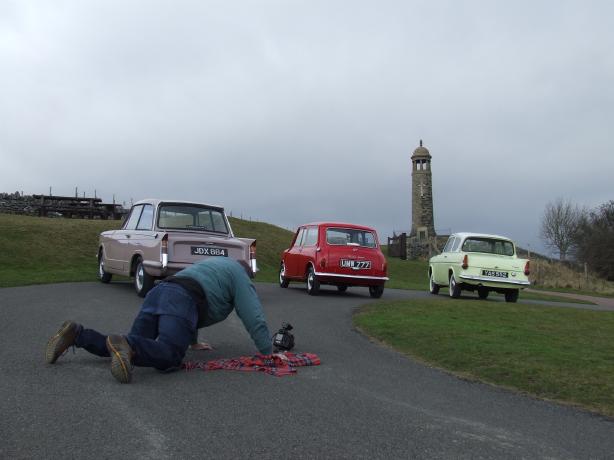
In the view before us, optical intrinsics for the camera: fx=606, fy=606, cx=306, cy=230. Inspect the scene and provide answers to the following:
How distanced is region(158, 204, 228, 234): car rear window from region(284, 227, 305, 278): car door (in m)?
3.55

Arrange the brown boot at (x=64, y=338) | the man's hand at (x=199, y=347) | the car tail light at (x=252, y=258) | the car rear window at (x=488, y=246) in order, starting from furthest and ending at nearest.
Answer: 1. the car rear window at (x=488, y=246)
2. the car tail light at (x=252, y=258)
3. the man's hand at (x=199, y=347)
4. the brown boot at (x=64, y=338)

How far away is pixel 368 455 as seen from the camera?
3756 millimetres

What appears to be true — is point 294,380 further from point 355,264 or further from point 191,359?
point 355,264

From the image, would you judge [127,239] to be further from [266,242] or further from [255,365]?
[266,242]

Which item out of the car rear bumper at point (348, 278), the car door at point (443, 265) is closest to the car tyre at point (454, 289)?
the car door at point (443, 265)

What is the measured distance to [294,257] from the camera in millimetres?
16531

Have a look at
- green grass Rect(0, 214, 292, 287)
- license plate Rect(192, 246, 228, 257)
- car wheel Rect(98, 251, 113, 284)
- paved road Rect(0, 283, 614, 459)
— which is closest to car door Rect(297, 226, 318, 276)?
license plate Rect(192, 246, 228, 257)

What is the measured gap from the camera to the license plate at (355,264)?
15.0m

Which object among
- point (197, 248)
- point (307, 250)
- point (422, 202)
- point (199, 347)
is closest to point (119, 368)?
point (199, 347)

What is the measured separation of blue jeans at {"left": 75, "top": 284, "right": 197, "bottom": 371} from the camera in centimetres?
552

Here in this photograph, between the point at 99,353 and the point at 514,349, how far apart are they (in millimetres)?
5108

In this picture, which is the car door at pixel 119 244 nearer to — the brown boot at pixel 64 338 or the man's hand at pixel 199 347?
the man's hand at pixel 199 347

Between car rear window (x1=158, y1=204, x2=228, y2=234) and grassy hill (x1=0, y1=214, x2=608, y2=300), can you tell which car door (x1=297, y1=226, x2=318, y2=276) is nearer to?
car rear window (x1=158, y1=204, x2=228, y2=234)

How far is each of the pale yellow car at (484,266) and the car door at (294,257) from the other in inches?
166
